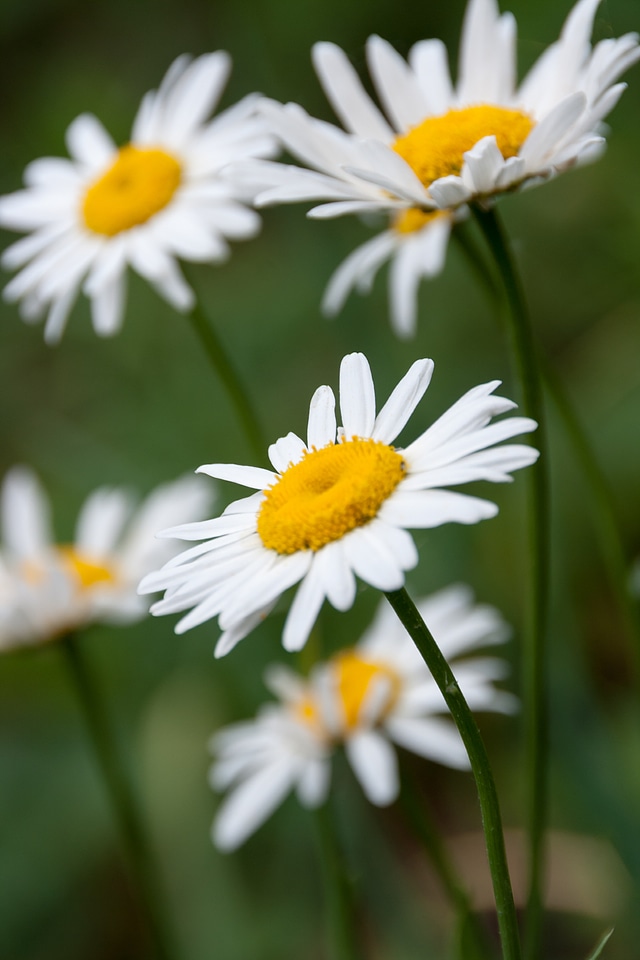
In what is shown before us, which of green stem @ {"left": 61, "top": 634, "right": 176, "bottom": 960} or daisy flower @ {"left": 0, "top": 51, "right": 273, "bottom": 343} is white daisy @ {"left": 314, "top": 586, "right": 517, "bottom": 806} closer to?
green stem @ {"left": 61, "top": 634, "right": 176, "bottom": 960}

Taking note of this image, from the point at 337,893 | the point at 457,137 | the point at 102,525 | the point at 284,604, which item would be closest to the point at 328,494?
the point at 457,137

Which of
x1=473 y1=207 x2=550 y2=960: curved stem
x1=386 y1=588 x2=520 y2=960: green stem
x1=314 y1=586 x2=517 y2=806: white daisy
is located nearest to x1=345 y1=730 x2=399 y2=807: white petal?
x1=314 y1=586 x2=517 y2=806: white daisy

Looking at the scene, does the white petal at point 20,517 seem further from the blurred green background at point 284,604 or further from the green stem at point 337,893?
the green stem at point 337,893

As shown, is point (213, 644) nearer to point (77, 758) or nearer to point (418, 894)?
point (77, 758)

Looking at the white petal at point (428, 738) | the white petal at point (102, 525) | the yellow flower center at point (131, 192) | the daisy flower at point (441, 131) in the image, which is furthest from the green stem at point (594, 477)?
the white petal at point (102, 525)

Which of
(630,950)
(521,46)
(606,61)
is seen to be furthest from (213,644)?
(606,61)
